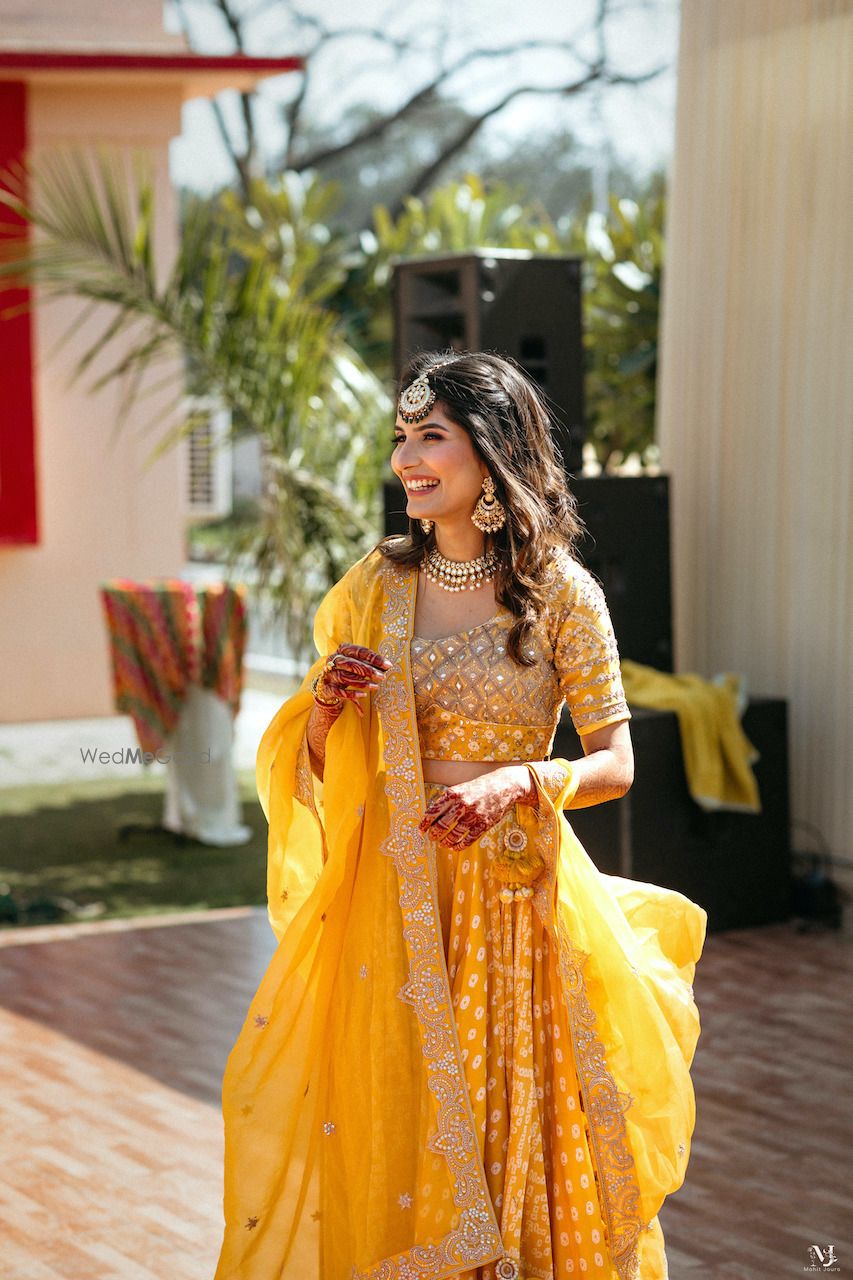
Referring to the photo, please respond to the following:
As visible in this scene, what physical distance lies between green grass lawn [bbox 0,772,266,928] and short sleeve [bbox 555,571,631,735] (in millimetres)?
3556

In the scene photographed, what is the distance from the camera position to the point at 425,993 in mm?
2365

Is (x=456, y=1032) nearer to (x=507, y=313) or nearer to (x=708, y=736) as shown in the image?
(x=708, y=736)

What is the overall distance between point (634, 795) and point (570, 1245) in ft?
9.03

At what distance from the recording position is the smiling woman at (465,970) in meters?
2.34

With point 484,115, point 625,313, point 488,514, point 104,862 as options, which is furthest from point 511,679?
point 484,115

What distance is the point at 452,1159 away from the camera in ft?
7.64

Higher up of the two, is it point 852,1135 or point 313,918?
point 313,918

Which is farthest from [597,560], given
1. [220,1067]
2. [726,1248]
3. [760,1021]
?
[726,1248]

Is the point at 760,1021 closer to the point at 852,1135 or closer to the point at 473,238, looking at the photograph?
the point at 852,1135

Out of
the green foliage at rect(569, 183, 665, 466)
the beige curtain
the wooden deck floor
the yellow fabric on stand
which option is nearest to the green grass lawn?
the wooden deck floor

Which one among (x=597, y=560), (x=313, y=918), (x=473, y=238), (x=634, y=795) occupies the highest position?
(x=473, y=238)

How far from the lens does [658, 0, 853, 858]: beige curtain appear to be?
562 centimetres

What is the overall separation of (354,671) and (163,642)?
14.5 feet

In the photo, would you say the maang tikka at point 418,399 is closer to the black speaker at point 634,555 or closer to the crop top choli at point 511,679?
the crop top choli at point 511,679
